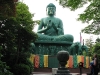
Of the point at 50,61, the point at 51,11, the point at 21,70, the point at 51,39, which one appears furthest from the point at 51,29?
the point at 21,70

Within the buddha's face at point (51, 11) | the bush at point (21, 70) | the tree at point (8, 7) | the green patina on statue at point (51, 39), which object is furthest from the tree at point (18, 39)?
the buddha's face at point (51, 11)

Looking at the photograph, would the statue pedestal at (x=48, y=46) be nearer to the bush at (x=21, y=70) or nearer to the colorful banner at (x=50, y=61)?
the colorful banner at (x=50, y=61)

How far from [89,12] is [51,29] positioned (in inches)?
591

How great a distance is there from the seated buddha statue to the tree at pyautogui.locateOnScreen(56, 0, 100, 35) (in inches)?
505

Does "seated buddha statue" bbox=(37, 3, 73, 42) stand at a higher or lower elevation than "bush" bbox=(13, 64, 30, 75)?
higher

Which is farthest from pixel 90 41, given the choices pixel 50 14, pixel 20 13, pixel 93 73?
pixel 93 73

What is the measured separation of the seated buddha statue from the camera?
2386 cm

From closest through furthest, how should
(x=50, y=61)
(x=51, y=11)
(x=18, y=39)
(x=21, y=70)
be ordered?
(x=21, y=70) < (x=18, y=39) < (x=50, y=61) < (x=51, y=11)

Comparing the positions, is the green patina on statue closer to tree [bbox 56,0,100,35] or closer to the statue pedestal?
the statue pedestal

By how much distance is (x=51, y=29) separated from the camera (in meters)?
25.0

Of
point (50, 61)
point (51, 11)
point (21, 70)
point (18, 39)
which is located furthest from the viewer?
point (51, 11)

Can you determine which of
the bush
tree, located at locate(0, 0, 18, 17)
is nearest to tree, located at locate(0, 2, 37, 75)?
the bush

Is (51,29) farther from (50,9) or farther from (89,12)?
(89,12)

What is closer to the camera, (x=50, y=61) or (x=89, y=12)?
(x=89, y=12)
